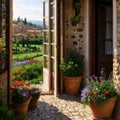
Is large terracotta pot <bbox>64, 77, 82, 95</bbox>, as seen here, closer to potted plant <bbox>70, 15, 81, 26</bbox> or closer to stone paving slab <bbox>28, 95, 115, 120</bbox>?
stone paving slab <bbox>28, 95, 115, 120</bbox>

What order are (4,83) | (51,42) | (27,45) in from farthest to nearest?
(27,45), (51,42), (4,83)

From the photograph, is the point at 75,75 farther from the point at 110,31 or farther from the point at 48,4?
the point at 48,4

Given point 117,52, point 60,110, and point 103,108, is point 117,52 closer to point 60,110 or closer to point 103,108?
point 103,108

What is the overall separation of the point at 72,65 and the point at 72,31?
1.01m

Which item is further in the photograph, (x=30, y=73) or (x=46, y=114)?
(x=30, y=73)

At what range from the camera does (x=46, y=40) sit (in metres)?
9.23

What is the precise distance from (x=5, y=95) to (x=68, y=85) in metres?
3.13

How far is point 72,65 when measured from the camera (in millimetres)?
8297

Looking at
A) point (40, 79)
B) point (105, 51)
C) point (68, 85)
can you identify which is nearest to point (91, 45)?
point (105, 51)

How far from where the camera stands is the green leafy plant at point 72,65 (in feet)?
27.2

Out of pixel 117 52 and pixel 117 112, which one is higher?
pixel 117 52

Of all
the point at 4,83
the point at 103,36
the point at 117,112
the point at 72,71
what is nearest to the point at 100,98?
the point at 117,112

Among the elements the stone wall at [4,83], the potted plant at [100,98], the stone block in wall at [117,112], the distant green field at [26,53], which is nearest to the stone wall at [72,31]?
the potted plant at [100,98]

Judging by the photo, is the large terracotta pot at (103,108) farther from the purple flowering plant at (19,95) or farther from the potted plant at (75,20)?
the potted plant at (75,20)
